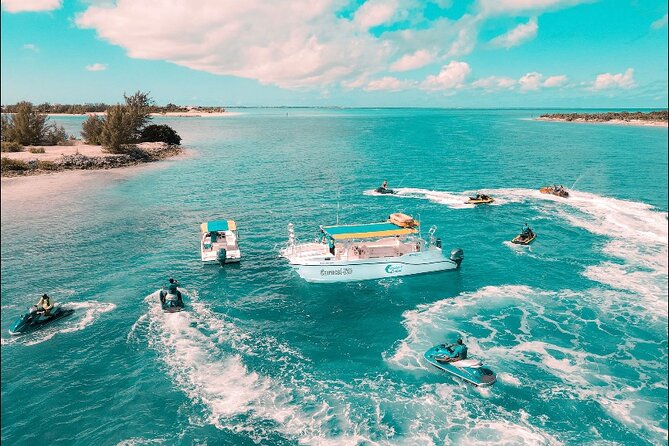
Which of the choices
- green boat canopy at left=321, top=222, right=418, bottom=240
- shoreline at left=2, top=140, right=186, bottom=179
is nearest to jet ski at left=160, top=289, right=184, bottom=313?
green boat canopy at left=321, top=222, right=418, bottom=240

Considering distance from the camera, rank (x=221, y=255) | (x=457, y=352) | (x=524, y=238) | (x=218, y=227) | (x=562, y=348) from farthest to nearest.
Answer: (x=524, y=238), (x=218, y=227), (x=221, y=255), (x=562, y=348), (x=457, y=352)

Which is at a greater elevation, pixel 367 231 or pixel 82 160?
pixel 82 160

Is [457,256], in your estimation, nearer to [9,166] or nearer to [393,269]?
[393,269]

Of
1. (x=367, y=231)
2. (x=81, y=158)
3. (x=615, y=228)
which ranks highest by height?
(x=81, y=158)

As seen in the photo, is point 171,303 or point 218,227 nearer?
point 171,303

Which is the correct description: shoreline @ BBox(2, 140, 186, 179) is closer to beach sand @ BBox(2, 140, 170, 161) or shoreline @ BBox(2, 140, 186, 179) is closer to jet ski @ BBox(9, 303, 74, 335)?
beach sand @ BBox(2, 140, 170, 161)

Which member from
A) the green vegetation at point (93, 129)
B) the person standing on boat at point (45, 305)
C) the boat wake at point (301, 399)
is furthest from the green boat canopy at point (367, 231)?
the green vegetation at point (93, 129)

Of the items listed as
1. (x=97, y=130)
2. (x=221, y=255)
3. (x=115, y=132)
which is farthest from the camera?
(x=97, y=130)

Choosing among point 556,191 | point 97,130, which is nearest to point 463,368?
point 556,191

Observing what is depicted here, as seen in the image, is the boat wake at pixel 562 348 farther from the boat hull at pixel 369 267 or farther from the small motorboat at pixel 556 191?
the small motorboat at pixel 556 191
